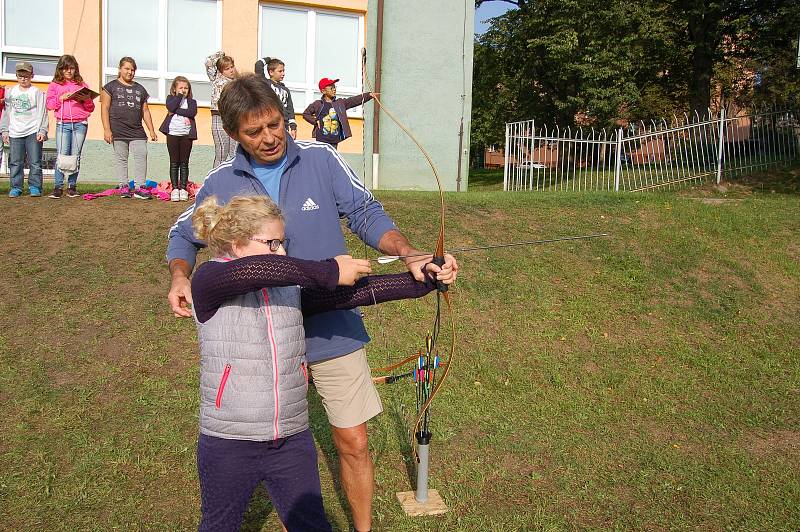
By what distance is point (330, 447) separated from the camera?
464 cm

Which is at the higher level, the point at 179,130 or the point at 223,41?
the point at 223,41

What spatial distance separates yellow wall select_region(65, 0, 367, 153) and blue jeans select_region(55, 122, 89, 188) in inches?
149

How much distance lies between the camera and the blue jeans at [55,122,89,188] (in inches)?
336

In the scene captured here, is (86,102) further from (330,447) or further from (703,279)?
(703,279)

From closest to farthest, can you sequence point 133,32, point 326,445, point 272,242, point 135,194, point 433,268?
point 272,242, point 433,268, point 326,445, point 135,194, point 133,32

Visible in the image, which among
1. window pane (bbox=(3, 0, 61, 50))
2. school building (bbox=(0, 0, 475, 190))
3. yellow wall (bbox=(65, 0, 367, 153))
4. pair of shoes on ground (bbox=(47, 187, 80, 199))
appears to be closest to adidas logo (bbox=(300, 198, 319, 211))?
pair of shoes on ground (bbox=(47, 187, 80, 199))

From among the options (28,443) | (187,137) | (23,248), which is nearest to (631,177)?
(187,137)

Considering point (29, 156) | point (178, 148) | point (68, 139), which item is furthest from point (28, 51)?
point (178, 148)

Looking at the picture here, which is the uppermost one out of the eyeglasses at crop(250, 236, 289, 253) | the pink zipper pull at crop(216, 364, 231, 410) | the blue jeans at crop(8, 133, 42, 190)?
the blue jeans at crop(8, 133, 42, 190)

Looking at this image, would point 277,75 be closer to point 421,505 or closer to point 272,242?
point 421,505

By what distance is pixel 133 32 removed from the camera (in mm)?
12680

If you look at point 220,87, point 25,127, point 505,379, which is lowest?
point 505,379

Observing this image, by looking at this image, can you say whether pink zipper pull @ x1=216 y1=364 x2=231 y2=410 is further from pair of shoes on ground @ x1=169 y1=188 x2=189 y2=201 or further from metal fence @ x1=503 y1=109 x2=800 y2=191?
metal fence @ x1=503 y1=109 x2=800 y2=191

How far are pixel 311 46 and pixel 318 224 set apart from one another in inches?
462
